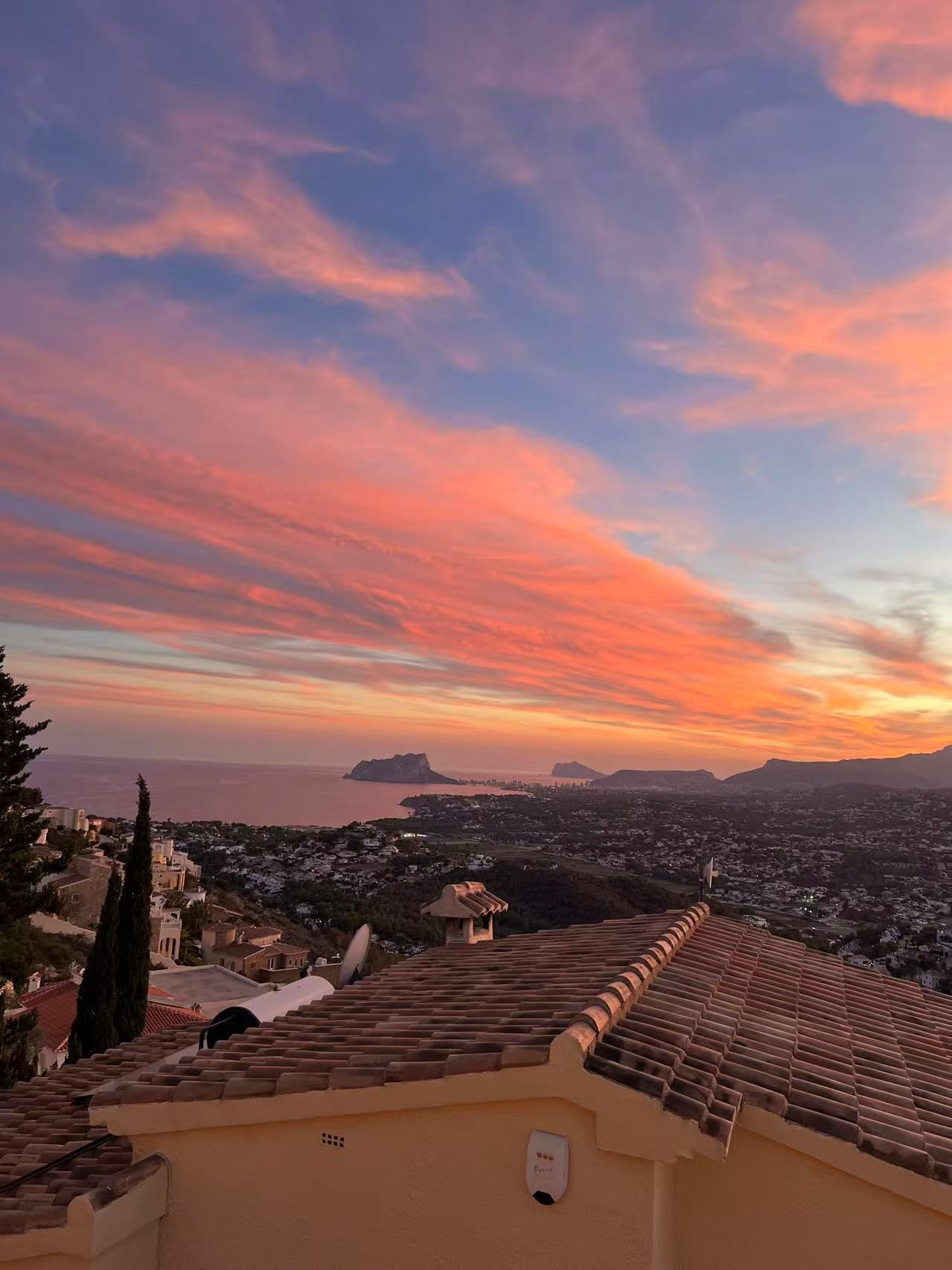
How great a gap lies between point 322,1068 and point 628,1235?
1.87 meters

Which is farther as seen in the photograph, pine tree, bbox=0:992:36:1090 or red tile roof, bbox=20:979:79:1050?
red tile roof, bbox=20:979:79:1050

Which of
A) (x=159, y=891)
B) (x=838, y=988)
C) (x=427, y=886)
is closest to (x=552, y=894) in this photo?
(x=427, y=886)

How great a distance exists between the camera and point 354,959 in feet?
34.0

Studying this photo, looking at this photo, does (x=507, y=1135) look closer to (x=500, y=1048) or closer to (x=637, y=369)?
(x=500, y=1048)

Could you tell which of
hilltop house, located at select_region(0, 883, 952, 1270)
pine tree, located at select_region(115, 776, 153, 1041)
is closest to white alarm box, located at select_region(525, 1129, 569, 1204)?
hilltop house, located at select_region(0, 883, 952, 1270)

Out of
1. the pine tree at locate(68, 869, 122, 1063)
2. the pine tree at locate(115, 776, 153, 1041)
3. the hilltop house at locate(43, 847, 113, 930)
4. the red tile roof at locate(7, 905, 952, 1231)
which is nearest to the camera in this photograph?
the red tile roof at locate(7, 905, 952, 1231)

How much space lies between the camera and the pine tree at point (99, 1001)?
69.2ft

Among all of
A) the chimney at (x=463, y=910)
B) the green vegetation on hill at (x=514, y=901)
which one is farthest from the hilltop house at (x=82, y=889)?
the chimney at (x=463, y=910)

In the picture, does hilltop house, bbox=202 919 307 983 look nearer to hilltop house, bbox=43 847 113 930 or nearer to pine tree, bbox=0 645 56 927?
hilltop house, bbox=43 847 113 930

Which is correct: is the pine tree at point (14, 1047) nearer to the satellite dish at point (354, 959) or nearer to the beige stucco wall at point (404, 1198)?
the satellite dish at point (354, 959)

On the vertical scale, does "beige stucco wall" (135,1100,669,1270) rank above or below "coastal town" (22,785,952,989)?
above

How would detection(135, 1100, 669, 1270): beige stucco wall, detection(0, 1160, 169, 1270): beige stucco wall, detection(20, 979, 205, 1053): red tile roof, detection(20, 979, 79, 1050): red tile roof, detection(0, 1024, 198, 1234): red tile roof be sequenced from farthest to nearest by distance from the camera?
detection(20, 979, 79, 1050): red tile roof < detection(20, 979, 205, 1053): red tile roof < detection(0, 1024, 198, 1234): red tile roof < detection(0, 1160, 169, 1270): beige stucco wall < detection(135, 1100, 669, 1270): beige stucco wall

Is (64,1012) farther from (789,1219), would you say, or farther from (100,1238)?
(789,1219)

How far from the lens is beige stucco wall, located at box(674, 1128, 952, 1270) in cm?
408
